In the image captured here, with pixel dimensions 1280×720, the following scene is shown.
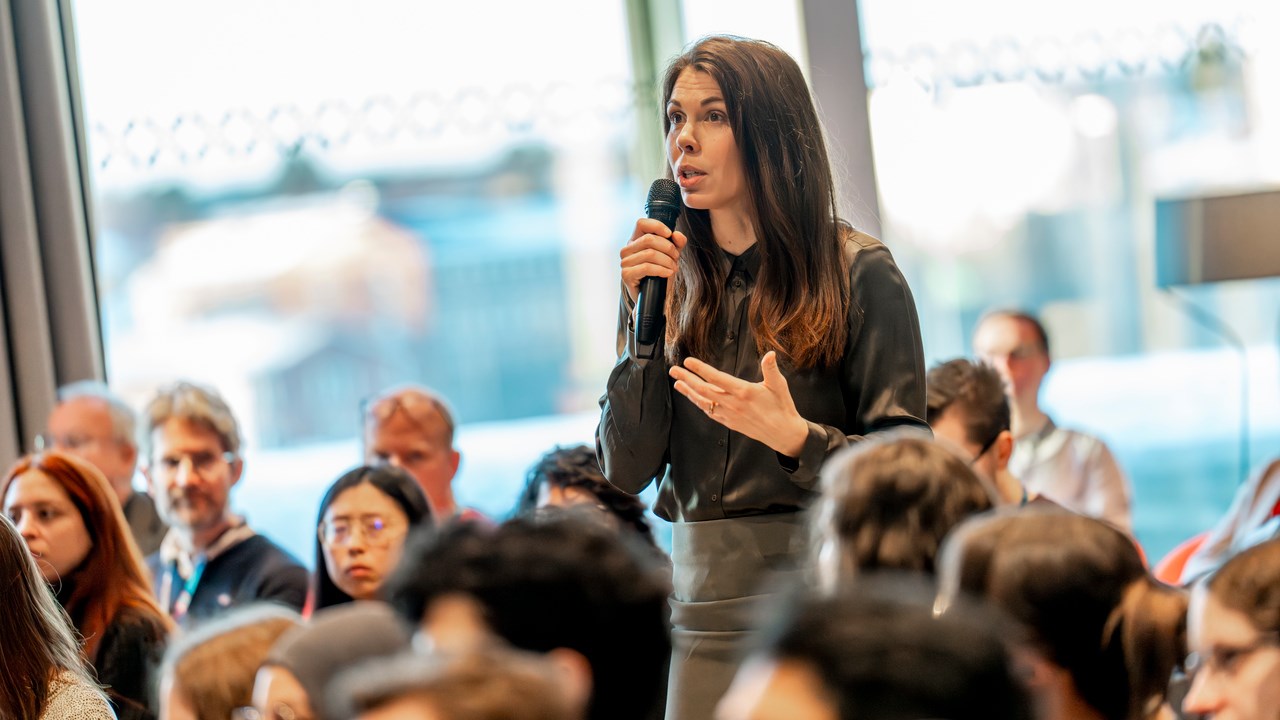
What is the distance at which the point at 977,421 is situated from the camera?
2.92m

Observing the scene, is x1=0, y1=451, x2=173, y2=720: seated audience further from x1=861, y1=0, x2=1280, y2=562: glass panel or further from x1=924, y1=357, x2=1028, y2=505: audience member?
x1=861, y1=0, x2=1280, y2=562: glass panel

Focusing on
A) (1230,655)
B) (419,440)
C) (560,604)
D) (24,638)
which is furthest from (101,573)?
(1230,655)

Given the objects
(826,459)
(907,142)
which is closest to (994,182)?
(907,142)

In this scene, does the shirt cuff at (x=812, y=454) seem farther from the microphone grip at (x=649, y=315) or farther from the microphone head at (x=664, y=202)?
the microphone head at (x=664, y=202)

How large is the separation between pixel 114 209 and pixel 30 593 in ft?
9.41

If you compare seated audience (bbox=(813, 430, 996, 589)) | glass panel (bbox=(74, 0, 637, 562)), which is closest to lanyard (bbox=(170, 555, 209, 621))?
glass panel (bbox=(74, 0, 637, 562))

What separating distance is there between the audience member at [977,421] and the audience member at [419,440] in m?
1.28

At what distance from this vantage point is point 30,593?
2.21 m

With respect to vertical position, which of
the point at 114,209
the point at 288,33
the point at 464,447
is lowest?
the point at 464,447

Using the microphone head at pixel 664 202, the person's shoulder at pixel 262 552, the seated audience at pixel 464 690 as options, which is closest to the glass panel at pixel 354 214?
the person's shoulder at pixel 262 552

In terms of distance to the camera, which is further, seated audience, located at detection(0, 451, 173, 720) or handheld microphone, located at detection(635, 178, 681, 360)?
seated audience, located at detection(0, 451, 173, 720)

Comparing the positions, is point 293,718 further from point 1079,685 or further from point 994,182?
point 994,182

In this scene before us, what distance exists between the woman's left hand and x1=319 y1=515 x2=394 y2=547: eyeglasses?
1296mm

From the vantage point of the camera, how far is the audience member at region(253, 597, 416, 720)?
1.65 m
